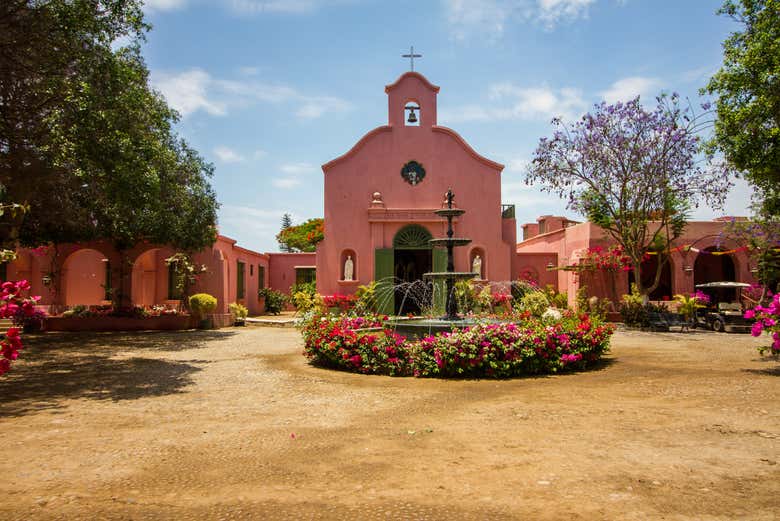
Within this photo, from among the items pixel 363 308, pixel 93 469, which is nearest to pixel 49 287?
pixel 363 308

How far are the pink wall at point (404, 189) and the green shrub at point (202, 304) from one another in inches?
148

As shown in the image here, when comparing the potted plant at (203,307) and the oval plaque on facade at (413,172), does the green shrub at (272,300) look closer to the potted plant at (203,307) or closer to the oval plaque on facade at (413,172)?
the potted plant at (203,307)

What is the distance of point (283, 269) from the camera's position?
1105 inches

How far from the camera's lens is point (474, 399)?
6.60 meters

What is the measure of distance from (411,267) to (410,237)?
126 inches

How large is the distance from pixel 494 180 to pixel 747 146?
8896 mm

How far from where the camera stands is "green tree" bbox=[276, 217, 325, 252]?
41963 millimetres

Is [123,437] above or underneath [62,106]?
underneath

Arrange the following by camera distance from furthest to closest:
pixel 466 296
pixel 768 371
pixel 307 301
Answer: pixel 307 301 → pixel 466 296 → pixel 768 371

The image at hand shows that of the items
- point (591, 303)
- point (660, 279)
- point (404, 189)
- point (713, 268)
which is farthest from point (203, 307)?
point (713, 268)

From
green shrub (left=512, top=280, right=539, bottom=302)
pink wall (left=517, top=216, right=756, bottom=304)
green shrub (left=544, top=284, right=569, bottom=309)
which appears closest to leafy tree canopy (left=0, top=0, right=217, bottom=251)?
green shrub (left=512, top=280, right=539, bottom=302)

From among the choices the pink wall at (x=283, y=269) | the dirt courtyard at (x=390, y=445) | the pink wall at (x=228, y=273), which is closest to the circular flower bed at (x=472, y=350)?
the dirt courtyard at (x=390, y=445)

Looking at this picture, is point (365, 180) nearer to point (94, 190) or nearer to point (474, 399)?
point (94, 190)

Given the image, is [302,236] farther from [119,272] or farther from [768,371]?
[768,371]
